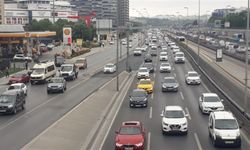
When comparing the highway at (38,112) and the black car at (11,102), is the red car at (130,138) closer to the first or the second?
the highway at (38,112)

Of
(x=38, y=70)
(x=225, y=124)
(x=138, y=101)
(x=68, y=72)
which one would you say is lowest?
(x=138, y=101)

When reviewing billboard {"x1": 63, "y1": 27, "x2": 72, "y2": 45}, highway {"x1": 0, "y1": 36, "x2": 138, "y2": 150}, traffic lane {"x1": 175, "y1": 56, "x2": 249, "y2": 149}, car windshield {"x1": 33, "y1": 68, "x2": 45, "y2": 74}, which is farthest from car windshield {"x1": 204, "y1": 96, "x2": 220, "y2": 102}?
billboard {"x1": 63, "y1": 27, "x2": 72, "y2": 45}

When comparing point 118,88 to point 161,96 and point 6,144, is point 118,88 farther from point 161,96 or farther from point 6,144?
point 6,144

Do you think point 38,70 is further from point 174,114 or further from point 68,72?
point 174,114

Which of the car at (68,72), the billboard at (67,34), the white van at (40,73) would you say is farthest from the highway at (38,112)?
the billboard at (67,34)

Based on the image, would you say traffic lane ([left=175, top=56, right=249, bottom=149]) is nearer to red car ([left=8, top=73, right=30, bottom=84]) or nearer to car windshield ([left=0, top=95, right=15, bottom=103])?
car windshield ([left=0, top=95, right=15, bottom=103])

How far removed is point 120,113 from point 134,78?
2535 centimetres

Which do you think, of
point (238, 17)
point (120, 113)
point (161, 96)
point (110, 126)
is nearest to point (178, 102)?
point (161, 96)

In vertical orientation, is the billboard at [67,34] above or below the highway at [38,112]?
above

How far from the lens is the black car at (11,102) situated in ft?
112

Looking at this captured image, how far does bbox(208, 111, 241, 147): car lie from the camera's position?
23.5m

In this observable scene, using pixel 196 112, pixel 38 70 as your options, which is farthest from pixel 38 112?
pixel 38 70

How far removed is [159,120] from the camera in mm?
32062

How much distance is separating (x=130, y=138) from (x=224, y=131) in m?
4.36
